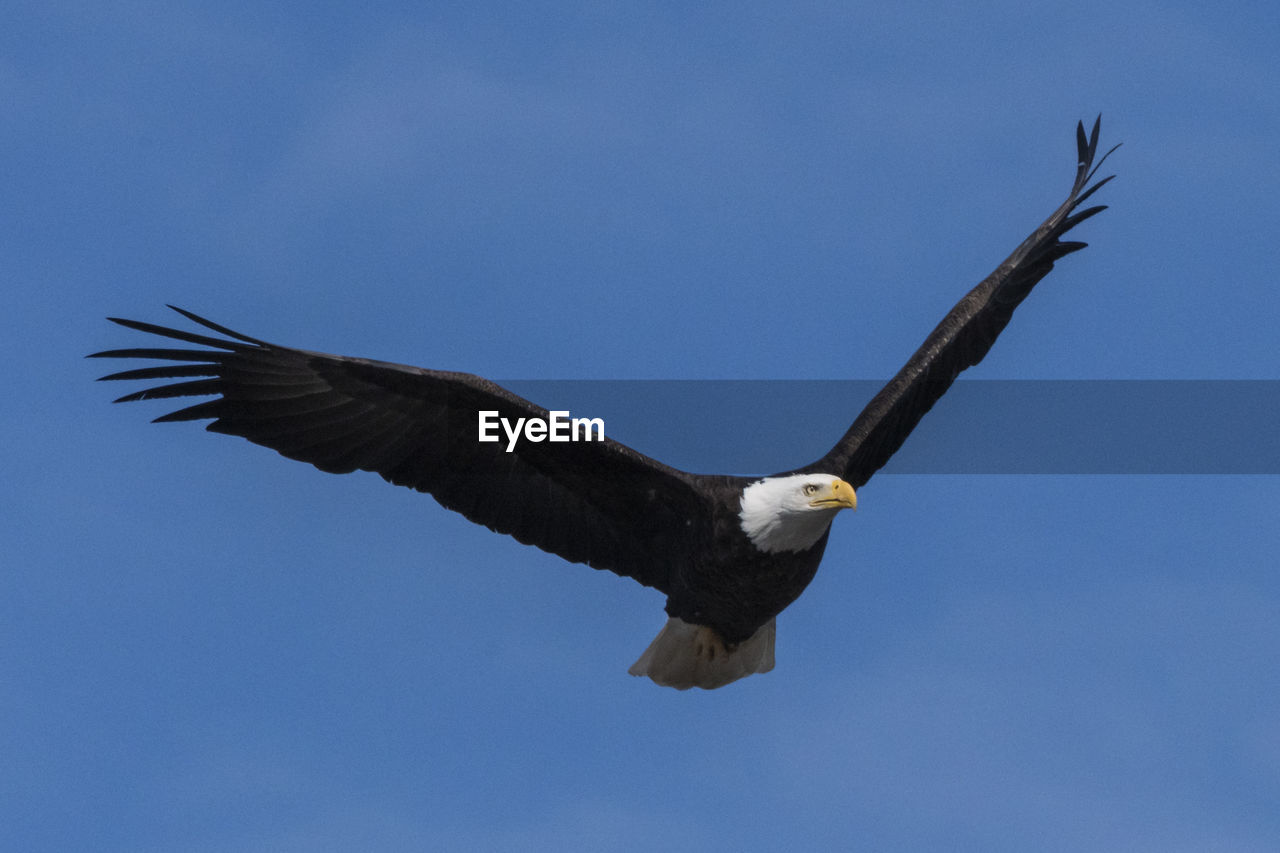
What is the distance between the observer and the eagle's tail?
1144 cm

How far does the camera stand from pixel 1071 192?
12172 mm

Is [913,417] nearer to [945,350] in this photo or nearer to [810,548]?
[945,350]

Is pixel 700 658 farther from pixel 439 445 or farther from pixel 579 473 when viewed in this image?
pixel 439 445

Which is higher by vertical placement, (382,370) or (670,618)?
(382,370)

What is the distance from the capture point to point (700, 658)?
11523 mm

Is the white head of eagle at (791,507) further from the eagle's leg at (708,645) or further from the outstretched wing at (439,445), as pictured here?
the eagle's leg at (708,645)

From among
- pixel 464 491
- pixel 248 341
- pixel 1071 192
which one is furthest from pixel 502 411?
pixel 1071 192

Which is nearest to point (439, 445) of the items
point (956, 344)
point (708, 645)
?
point (708, 645)

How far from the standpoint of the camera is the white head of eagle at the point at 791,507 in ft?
33.2

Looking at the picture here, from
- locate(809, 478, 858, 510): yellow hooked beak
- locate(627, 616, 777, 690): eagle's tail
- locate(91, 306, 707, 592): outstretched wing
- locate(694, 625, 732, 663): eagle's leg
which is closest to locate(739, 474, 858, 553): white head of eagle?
locate(809, 478, 858, 510): yellow hooked beak

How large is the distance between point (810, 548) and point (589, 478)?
1.40 m

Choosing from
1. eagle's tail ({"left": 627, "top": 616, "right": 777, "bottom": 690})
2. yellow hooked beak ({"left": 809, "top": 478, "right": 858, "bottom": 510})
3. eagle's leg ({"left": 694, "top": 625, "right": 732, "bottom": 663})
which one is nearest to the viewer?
yellow hooked beak ({"left": 809, "top": 478, "right": 858, "bottom": 510})

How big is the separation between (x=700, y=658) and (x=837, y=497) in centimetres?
191

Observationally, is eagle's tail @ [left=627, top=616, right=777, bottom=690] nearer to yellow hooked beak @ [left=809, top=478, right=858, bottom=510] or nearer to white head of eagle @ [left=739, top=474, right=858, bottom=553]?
white head of eagle @ [left=739, top=474, right=858, bottom=553]
